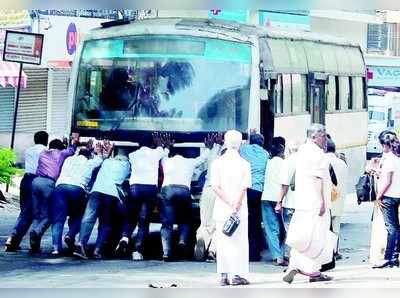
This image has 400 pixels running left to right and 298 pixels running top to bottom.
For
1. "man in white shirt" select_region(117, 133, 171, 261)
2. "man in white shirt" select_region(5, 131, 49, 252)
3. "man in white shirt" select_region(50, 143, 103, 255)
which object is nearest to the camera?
"man in white shirt" select_region(117, 133, 171, 261)

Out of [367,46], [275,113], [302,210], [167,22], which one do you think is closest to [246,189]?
[302,210]

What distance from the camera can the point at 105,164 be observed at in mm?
13000

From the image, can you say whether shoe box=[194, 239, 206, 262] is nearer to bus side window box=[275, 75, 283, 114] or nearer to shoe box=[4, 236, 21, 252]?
bus side window box=[275, 75, 283, 114]

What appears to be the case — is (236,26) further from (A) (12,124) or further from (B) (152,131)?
(A) (12,124)

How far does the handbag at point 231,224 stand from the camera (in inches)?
453

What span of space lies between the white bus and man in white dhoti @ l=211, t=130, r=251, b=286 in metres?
1.42

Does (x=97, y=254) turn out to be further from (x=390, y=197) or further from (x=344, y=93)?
(x=344, y=93)

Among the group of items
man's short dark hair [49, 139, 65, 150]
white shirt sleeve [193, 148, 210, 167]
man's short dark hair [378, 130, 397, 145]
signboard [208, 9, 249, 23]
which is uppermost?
signboard [208, 9, 249, 23]

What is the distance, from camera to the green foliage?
13680mm

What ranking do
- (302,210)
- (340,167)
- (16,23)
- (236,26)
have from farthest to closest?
(16,23) → (236,26) → (340,167) → (302,210)

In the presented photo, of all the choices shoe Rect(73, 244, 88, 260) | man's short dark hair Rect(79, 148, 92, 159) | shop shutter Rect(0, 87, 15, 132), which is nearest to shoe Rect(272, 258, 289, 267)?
shoe Rect(73, 244, 88, 260)

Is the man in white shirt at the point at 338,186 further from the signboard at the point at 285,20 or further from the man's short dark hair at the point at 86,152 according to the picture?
the man's short dark hair at the point at 86,152

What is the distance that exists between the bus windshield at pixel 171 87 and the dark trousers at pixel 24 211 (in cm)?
79

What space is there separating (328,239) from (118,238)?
2517mm
